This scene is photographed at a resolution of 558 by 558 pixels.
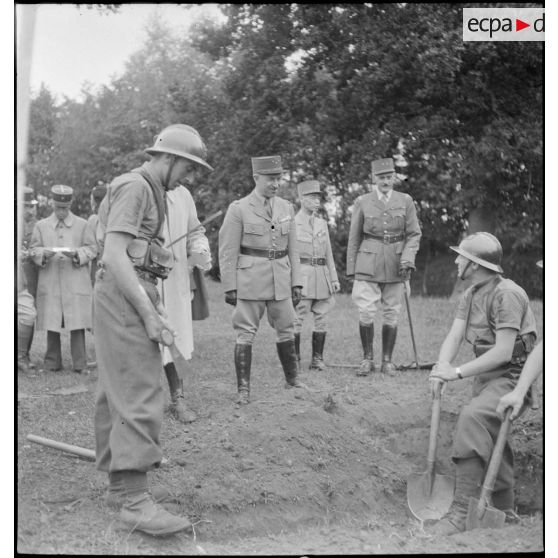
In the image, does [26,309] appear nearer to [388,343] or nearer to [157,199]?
[388,343]

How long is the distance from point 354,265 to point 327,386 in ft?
5.51

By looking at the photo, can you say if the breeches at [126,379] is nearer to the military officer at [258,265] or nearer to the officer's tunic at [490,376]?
the officer's tunic at [490,376]

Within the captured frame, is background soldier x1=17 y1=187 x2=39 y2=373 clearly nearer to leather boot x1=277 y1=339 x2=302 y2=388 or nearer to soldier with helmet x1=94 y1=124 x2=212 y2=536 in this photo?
leather boot x1=277 y1=339 x2=302 y2=388

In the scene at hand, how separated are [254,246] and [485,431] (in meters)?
2.83

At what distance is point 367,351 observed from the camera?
862 cm

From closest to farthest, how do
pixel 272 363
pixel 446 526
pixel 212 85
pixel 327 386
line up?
pixel 446 526
pixel 327 386
pixel 272 363
pixel 212 85

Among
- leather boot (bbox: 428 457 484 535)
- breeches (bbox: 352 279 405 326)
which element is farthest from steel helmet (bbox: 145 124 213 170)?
breeches (bbox: 352 279 405 326)

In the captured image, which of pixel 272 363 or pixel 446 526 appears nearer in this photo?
pixel 446 526

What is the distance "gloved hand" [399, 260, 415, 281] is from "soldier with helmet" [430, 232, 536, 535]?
10.2ft

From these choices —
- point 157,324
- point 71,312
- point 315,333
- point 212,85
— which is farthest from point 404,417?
point 212,85

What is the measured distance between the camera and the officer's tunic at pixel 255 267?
6898 millimetres

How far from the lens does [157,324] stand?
4.21m

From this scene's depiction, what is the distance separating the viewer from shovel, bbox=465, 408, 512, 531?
4762 millimetres

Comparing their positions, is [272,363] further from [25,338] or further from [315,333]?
[25,338]
